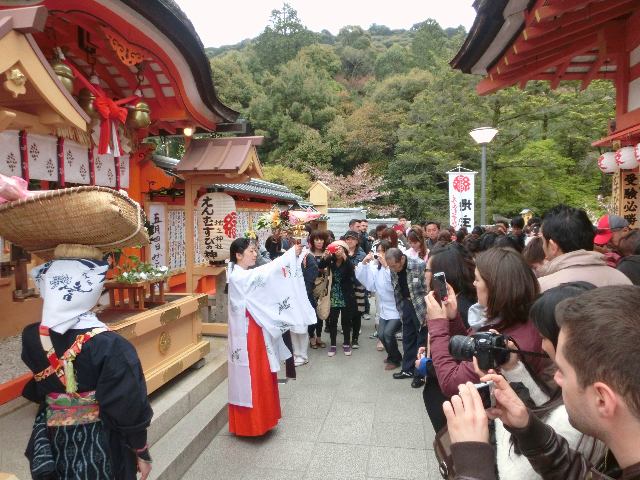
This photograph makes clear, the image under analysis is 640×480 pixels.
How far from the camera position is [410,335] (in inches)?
234

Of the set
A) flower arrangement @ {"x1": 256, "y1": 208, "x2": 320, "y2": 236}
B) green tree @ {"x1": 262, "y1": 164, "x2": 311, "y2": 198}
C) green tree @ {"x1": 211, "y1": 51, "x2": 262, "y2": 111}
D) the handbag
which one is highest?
green tree @ {"x1": 211, "y1": 51, "x2": 262, "y2": 111}

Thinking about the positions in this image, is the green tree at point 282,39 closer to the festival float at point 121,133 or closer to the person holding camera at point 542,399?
the festival float at point 121,133

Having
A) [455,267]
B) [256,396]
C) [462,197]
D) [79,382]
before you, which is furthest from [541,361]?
[462,197]

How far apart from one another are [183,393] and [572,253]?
3.70 metres

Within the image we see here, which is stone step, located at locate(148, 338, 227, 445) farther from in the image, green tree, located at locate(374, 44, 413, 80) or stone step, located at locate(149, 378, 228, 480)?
green tree, located at locate(374, 44, 413, 80)

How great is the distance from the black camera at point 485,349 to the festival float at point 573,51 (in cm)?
340

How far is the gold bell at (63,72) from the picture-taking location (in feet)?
13.4

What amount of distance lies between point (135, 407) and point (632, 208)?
23.1 ft

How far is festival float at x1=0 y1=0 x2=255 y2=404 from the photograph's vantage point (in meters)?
3.97

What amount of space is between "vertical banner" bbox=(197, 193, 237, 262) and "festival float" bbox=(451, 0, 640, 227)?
3.75m

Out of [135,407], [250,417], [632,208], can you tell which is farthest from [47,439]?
[632,208]

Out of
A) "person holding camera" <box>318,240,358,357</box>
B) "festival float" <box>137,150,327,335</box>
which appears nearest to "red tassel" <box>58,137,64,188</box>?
"festival float" <box>137,150,327,335</box>

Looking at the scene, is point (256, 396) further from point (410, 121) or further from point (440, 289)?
point (410, 121)

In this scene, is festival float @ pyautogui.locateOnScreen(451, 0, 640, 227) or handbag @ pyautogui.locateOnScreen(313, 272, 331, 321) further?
handbag @ pyautogui.locateOnScreen(313, 272, 331, 321)
